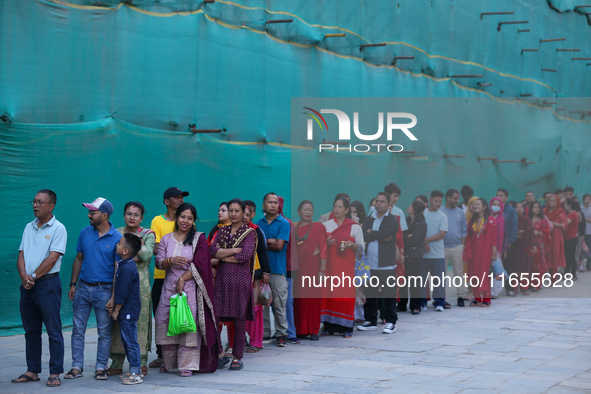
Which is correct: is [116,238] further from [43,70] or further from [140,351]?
[43,70]

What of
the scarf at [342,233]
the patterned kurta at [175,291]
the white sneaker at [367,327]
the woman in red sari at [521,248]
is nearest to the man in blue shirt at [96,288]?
the patterned kurta at [175,291]

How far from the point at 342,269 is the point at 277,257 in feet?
3.18

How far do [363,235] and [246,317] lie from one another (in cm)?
254

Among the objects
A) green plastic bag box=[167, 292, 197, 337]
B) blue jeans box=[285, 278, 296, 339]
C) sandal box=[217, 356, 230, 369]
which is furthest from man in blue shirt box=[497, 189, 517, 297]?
green plastic bag box=[167, 292, 197, 337]

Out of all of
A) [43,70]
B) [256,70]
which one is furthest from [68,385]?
[256,70]

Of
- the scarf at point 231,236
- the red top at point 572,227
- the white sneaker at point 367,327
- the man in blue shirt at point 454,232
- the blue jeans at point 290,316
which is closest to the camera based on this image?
the scarf at point 231,236

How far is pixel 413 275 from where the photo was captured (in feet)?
30.5

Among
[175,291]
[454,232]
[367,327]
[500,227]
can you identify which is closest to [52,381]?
[175,291]

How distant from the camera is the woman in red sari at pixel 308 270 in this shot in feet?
23.9

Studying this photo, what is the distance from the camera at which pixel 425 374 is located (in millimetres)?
5613

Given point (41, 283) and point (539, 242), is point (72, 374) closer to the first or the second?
point (41, 283)

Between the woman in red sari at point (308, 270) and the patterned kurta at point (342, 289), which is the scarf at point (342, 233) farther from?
the woman in red sari at point (308, 270)

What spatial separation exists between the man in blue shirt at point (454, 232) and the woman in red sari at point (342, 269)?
Result: 8.60ft

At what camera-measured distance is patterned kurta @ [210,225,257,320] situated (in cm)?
591
